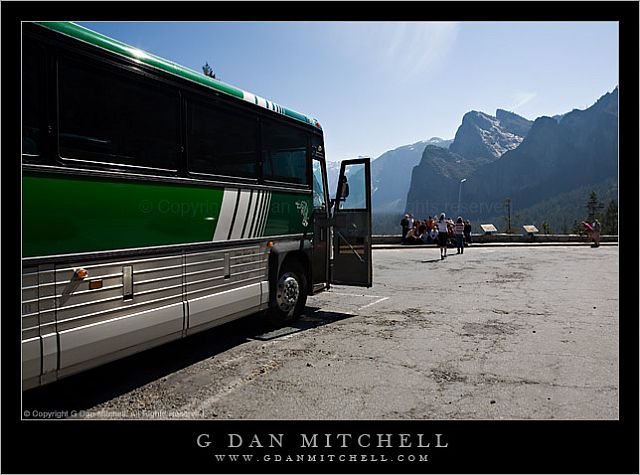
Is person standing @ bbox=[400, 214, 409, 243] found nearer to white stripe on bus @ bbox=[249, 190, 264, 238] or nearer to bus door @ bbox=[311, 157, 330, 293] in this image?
bus door @ bbox=[311, 157, 330, 293]

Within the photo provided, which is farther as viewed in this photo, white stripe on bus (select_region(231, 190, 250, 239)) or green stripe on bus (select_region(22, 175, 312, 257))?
white stripe on bus (select_region(231, 190, 250, 239))

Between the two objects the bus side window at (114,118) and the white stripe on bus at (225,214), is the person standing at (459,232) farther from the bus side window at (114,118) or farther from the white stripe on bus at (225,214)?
the bus side window at (114,118)

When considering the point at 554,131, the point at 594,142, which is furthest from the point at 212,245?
the point at 554,131

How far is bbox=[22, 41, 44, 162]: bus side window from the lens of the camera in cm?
333

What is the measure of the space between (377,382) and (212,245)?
2.36 m

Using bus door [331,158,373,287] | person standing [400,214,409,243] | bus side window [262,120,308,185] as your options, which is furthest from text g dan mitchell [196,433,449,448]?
person standing [400,214,409,243]

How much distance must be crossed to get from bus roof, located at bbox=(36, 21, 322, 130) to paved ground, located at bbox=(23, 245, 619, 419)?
3.10m

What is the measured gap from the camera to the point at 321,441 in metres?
3.00

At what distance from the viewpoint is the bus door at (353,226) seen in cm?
770

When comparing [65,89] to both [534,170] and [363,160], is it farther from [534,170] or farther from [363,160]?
[534,170]

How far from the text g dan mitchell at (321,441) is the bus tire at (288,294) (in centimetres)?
346

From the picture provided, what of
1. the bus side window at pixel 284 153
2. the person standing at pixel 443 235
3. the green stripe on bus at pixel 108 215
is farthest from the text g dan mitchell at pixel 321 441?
the person standing at pixel 443 235

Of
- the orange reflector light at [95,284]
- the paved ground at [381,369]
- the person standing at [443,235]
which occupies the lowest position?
the paved ground at [381,369]
